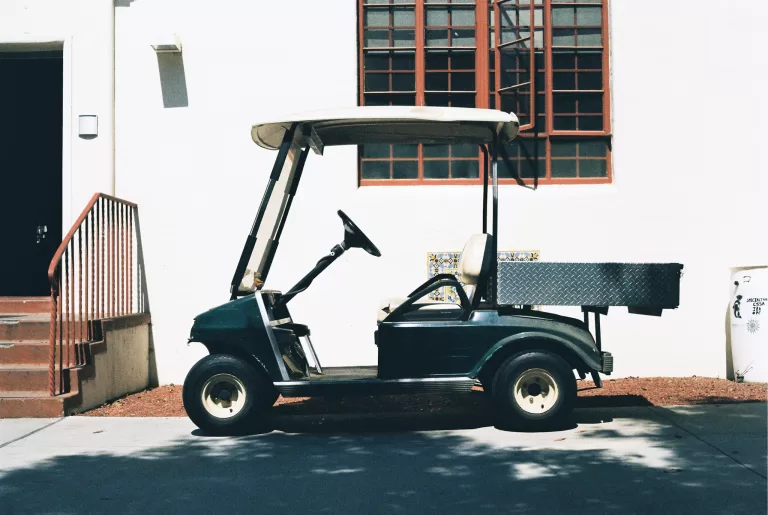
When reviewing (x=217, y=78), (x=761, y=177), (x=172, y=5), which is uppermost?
(x=172, y=5)

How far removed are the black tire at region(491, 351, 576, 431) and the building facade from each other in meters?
2.75

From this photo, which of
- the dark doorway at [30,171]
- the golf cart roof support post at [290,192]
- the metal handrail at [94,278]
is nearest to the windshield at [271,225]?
the golf cart roof support post at [290,192]

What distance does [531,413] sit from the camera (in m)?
6.64

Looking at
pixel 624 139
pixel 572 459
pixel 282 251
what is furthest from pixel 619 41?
pixel 572 459

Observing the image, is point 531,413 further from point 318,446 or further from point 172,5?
point 172,5

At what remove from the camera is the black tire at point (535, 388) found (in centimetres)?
659

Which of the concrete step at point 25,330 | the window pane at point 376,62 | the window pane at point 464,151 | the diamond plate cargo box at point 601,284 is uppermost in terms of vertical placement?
→ the window pane at point 376,62

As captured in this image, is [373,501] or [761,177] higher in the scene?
[761,177]

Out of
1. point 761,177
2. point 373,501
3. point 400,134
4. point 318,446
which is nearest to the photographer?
point 373,501

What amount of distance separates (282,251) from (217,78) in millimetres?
1875

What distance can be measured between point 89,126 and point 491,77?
4.10 meters

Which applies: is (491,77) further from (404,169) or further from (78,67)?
(78,67)

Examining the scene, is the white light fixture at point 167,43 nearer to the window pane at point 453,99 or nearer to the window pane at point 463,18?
the window pane at point 453,99

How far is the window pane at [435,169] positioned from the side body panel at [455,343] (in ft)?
10.1
